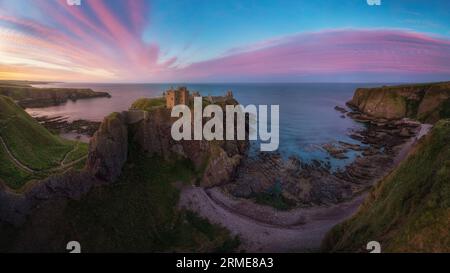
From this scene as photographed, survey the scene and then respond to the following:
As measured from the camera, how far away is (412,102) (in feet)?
243

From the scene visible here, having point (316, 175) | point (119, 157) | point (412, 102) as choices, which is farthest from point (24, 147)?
point (412, 102)

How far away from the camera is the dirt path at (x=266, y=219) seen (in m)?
20.4

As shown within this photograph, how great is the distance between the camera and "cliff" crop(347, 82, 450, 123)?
65.8 metres

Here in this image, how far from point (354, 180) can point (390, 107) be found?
57.6 m

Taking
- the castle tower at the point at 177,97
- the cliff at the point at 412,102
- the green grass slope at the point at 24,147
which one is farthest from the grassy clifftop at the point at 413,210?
the cliff at the point at 412,102

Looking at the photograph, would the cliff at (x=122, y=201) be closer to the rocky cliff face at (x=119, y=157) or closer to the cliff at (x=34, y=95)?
the rocky cliff face at (x=119, y=157)

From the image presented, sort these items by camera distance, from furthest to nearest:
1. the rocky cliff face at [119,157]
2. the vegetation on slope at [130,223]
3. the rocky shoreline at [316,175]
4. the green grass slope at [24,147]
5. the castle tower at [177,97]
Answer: the castle tower at [177,97] → the rocky shoreline at [316,175] → the green grass slope at [24,147] → the rocky cliff face at [119,157] → the vegetation on slope at [130,223]

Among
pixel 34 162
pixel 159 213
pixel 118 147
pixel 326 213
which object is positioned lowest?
pixel 326 213

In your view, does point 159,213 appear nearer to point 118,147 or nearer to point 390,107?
point 118,147

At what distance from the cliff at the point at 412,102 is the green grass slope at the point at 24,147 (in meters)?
79.4

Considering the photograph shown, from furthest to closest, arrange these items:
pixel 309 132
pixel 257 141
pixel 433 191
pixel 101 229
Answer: pixel 309 132 → pixel 257 141 → pixel 101 229 → pixel 433 191

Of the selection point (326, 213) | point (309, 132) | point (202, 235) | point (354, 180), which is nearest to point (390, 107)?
point (309, 132)

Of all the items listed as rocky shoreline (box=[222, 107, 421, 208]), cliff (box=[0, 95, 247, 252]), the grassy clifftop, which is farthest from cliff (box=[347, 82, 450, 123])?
cliff (box=[0, 95, 247, 252])
